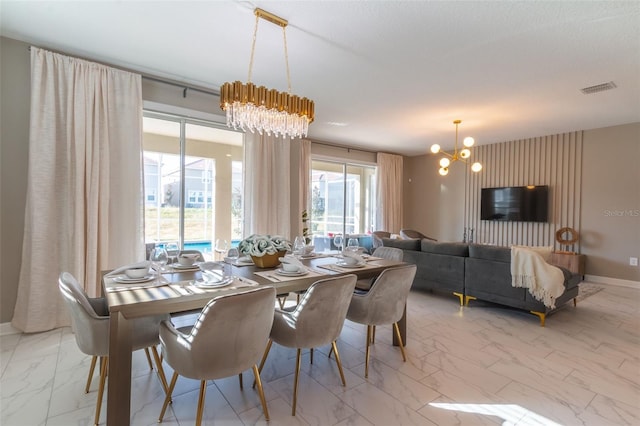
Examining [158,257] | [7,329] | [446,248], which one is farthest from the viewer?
[446,248]

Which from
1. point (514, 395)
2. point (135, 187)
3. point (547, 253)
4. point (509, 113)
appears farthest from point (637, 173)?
point (135, 187)

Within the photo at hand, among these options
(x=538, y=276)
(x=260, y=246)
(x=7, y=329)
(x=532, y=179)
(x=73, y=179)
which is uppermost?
(x=532, y=179)

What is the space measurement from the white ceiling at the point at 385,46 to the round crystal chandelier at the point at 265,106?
0.39 meters

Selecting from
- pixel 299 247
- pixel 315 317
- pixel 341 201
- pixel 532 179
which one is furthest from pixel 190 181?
pixel 532 179

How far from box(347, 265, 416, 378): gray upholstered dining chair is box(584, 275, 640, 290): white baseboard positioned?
5050 millimetres

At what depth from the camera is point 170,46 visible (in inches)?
113

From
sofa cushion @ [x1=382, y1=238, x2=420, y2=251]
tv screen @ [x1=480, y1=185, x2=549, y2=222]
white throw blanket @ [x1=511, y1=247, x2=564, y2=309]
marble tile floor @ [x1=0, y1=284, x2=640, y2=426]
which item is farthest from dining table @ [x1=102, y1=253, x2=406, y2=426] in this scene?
tv screen @ [x1=480, y1=185, x2=549, y2=222]

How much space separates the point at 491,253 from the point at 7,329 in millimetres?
5081

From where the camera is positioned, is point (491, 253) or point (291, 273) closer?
point (291, 273)

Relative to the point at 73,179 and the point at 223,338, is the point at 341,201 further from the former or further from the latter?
the point at 223,338

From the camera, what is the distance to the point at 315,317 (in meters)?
1.88

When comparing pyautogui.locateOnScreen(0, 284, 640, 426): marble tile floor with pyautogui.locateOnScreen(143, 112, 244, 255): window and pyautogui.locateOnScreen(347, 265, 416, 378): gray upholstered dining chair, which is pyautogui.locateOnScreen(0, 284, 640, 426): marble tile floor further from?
pyautogui.locateOnScreen(143, 112, 244, 255): window

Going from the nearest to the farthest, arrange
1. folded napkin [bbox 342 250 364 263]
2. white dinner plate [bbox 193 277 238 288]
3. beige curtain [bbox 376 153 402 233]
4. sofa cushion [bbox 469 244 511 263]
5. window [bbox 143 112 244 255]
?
white dinner plate [bbox 193 277 238 288]
folded napkin [bbox 342 250 364 263]
sofa cushion [bbox 469 244 511 263]
window [bbox 143 112 244 255]
beige curtain [bbox 376 153 402 233]

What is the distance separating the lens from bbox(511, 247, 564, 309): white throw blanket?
10.6 feet
